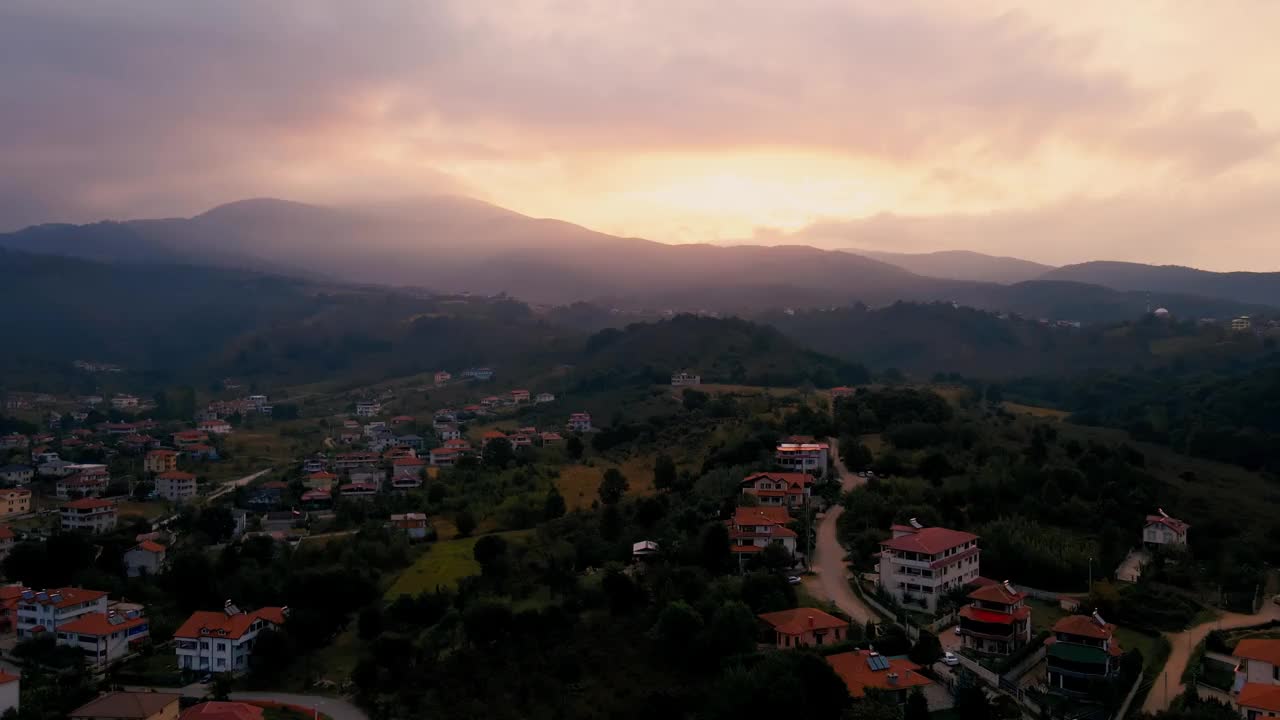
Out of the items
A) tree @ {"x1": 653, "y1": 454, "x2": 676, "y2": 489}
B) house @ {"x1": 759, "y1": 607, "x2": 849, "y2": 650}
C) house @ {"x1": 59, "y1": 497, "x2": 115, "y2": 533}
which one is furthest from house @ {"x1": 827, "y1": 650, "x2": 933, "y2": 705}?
house @ {"x1": 59, "y1": 497, "x2": 115, "y2": 533}

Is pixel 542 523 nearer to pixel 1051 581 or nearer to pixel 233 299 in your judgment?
pixel 1051 581

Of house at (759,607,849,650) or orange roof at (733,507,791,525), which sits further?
orange roof at (733,507,791,525)

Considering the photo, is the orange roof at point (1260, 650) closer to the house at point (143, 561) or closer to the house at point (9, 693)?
the house at point (9, 693)

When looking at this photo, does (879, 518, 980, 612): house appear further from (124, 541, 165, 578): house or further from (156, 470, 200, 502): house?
(156, 470, 200, 502): house

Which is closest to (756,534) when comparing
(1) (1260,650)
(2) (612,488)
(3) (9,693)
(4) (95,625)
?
(2) (612,488)

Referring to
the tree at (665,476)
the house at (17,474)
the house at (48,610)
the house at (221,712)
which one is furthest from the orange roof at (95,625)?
the house at (17,474)
